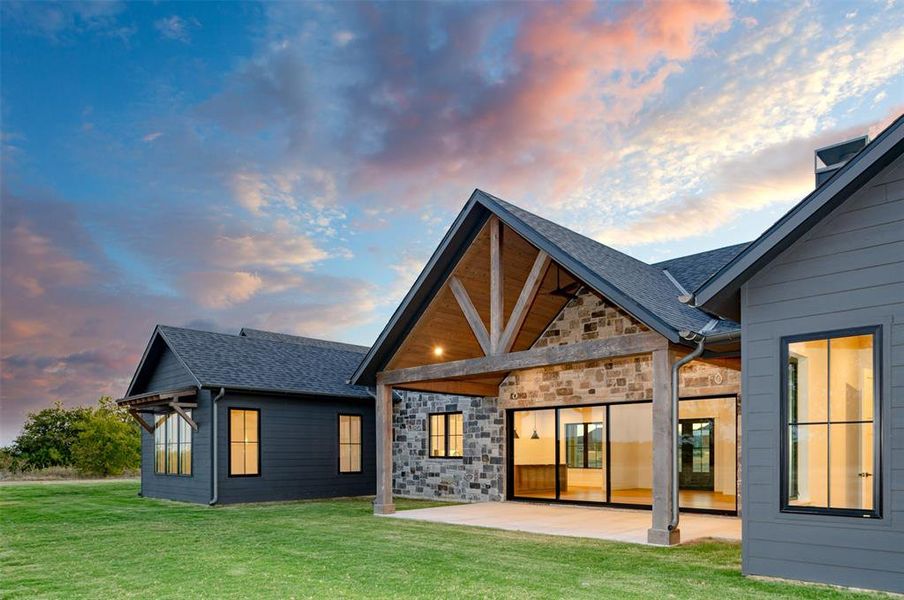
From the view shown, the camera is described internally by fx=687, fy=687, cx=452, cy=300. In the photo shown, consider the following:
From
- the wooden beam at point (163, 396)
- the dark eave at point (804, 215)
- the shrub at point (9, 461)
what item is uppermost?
the dark eave at point (804, 215)

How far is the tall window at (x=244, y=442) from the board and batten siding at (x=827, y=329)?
1195cm

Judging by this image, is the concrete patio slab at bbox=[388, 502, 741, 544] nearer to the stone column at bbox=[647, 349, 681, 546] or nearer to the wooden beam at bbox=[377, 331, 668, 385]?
the stone column at bbox=[647, 349, 681, 546]

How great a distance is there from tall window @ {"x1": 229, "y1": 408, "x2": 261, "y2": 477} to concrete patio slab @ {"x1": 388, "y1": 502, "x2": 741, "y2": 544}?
4.68 m

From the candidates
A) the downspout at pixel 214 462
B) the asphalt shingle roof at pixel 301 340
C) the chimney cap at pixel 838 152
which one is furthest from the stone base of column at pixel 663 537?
the asphalt shingle roof at pixel 301 340

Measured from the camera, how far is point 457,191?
18234 millimetres

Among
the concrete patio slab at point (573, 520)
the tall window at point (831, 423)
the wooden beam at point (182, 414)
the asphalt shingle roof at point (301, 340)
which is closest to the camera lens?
the tall window at point (831, 423)

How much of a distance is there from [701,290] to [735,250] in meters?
6.81

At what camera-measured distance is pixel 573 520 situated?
11875 millimetres

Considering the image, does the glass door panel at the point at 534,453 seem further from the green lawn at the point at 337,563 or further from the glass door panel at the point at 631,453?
the green lawn at the point at 337,563

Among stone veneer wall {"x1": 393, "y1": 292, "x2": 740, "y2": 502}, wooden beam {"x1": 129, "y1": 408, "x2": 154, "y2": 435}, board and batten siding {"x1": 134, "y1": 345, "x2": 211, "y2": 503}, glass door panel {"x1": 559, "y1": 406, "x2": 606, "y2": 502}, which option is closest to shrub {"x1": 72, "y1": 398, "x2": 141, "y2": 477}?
board and batten siding {"x1": 134, "y1": 345, "x2": 211, "y2": 503}

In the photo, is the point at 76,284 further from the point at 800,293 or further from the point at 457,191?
the point at 800,293

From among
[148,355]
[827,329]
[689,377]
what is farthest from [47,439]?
[827,329]

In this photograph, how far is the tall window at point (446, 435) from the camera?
16.6 m

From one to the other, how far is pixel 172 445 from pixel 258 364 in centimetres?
300
